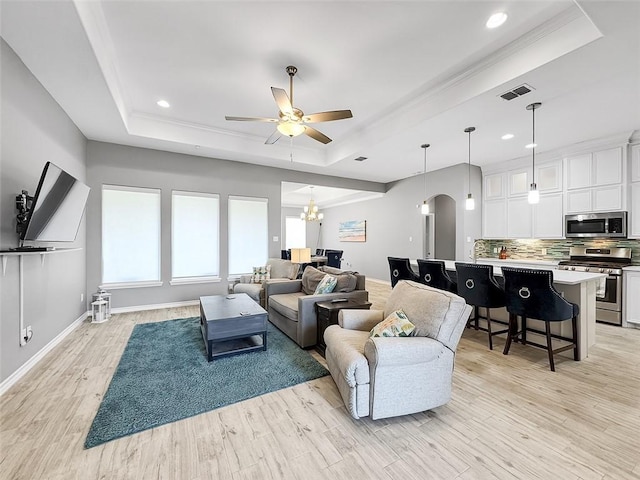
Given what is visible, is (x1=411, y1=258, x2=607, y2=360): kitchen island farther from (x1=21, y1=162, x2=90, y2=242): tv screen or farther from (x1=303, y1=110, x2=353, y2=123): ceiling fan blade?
(x1=21, y1=162, x2=90, y2=242): tv screen

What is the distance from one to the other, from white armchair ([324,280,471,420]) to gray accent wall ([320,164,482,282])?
4.55 metres

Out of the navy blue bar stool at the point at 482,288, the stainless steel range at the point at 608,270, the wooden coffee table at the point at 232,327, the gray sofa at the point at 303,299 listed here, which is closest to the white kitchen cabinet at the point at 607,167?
the stainless steel range at the point at 608,270

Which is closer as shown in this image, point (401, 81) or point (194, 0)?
point (194, 0)

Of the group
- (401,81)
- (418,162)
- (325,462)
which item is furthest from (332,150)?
(325,462)

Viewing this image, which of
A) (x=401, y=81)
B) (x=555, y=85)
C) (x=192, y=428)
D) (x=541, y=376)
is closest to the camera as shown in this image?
(x=192, y=428)

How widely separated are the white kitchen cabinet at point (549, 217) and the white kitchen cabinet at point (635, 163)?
910mm

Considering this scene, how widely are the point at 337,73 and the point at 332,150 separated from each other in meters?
2.58

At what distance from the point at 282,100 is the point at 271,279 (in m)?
3.32

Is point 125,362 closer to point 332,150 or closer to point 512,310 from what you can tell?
point 512,310

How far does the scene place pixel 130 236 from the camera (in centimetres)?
489

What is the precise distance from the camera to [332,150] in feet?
18.9

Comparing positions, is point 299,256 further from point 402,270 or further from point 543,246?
point 543,246

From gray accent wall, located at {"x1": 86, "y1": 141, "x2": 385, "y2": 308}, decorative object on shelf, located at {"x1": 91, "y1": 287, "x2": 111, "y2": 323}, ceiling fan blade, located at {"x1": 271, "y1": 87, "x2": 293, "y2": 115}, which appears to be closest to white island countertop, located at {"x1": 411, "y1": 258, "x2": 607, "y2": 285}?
ceiling fan blade, located at {"x1": 271, "y1": 87, "x2": 293, "y2": 115}

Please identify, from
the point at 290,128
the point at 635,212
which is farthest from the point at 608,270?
the point at 290,128
